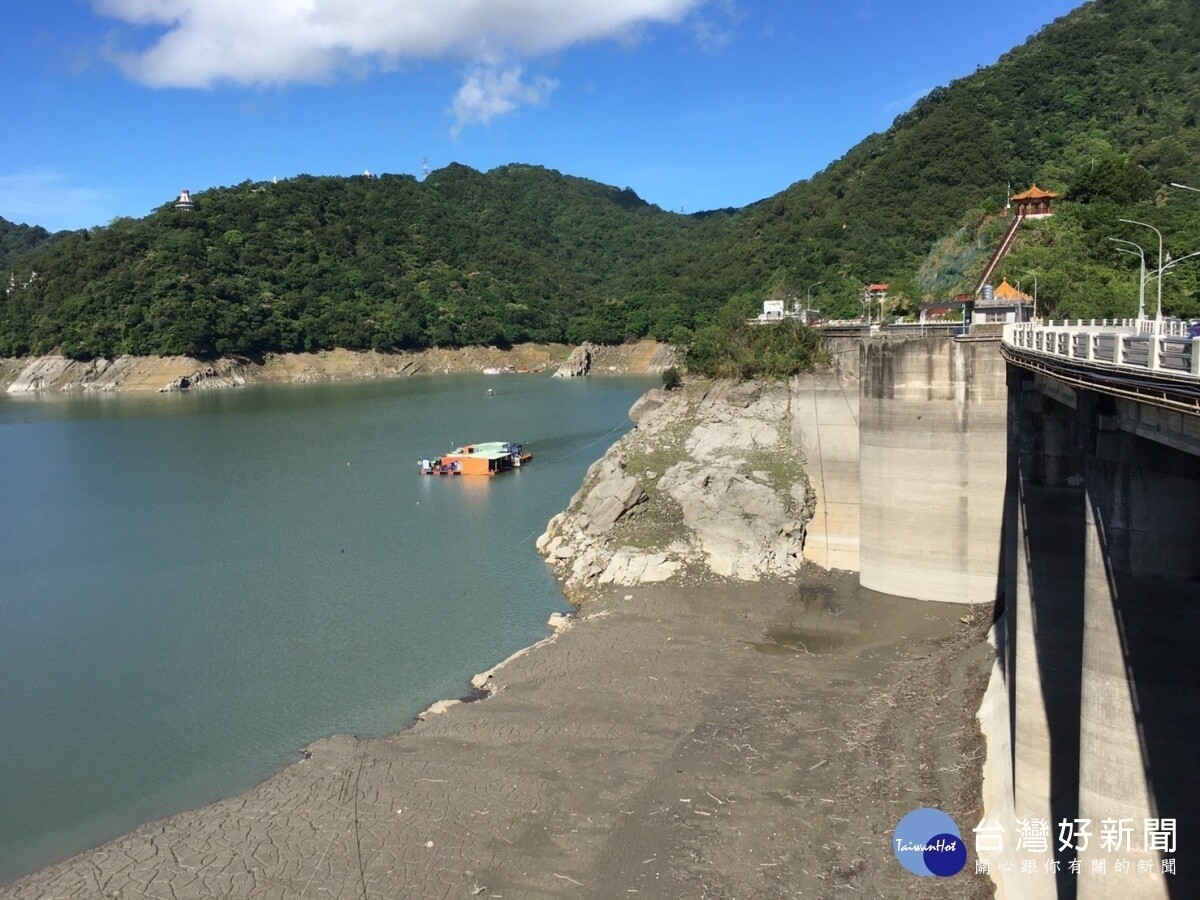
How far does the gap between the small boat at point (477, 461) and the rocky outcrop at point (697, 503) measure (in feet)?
57.3

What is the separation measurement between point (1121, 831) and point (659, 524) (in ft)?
71.2

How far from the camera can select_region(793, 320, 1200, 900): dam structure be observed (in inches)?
382

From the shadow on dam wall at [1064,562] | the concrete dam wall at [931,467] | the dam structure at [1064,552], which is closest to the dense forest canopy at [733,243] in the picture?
the concrete dam wall at [931,467]

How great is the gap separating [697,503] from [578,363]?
99.0 m

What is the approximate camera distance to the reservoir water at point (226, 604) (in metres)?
19.4

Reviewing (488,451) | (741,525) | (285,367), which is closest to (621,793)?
(741,525)

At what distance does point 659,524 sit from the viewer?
103 ft

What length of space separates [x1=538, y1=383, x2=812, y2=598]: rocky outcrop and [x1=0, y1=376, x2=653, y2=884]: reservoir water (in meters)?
2.45

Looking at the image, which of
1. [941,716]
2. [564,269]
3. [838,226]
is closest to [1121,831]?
[941,716]

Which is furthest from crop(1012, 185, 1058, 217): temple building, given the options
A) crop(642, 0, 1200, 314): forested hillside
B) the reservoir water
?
the reservoir water

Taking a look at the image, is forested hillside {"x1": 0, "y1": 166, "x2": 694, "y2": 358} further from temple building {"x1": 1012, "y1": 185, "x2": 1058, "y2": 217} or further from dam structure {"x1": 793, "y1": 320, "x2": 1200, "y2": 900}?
dam structure {"x1": 793, "y1": 320, "x2": 1200, "y2": 900}

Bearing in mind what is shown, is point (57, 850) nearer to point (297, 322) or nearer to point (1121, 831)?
point (1121, 831)
